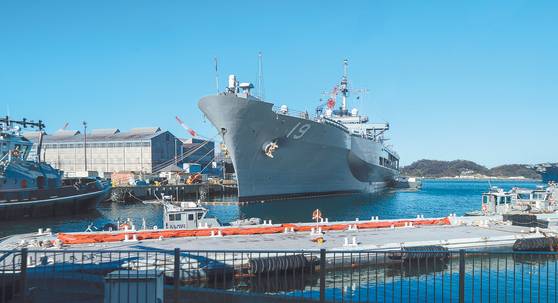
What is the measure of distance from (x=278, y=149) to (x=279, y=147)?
0.21 meters

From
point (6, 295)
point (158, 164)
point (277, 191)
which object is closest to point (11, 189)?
point (277, 191)

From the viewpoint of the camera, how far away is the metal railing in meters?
8.55

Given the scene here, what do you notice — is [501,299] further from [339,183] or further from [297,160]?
[339,183]

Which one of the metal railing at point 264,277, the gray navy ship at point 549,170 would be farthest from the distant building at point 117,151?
the gray navy ship at point 549,170

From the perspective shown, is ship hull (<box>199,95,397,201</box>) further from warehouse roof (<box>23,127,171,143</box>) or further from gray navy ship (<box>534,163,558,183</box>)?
gray navy ship (<box>534,163,558,183</box>)

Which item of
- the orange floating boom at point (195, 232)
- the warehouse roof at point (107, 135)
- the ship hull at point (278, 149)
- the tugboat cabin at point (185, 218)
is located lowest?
the orange floating boom at point (195, 232)

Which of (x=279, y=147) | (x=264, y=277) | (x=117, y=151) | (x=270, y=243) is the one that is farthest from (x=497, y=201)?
(x=117, y=151)

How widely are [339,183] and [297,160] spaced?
1264cm

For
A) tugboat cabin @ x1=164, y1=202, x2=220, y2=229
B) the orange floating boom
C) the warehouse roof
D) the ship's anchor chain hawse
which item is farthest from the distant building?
the orange floating boom

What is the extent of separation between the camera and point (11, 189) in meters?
40.5

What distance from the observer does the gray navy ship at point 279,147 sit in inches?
1529

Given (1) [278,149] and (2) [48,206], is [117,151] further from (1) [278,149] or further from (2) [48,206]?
(1) [278,149]

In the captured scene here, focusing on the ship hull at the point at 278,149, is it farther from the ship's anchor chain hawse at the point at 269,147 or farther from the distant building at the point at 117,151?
the distant building at the point at 117,151

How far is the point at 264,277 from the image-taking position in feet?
49.9
